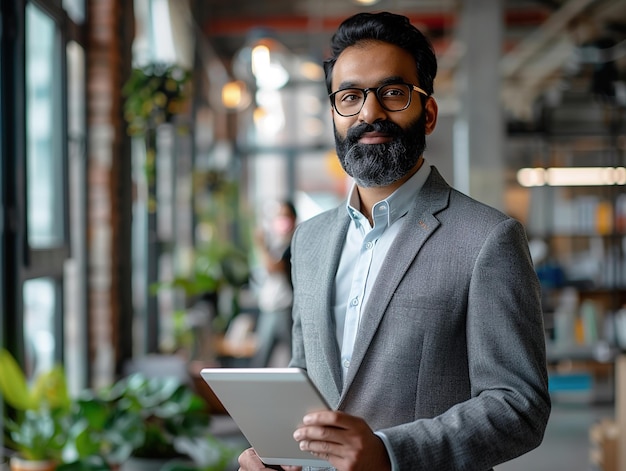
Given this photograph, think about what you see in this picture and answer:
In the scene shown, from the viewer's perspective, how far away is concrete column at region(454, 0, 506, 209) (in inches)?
293

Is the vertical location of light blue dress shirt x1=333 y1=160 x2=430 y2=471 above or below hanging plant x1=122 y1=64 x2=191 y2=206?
below

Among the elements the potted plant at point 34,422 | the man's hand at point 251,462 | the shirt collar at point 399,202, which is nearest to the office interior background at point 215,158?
the potted plant at point 34,422

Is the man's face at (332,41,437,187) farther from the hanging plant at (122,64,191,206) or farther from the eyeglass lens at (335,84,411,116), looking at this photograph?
the hanging plant at (122,64,191,206)

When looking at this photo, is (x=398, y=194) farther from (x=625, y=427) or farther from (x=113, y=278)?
(x=113, y=278)

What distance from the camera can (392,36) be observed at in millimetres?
1626

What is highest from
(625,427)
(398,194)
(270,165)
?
(270,165)

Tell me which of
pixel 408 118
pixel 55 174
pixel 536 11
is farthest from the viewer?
pixel 536 11

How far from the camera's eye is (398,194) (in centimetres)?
170

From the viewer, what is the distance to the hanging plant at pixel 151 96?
4.75 metres

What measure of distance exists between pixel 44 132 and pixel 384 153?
284cm

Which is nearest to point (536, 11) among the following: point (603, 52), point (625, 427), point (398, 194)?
point (603, 52)

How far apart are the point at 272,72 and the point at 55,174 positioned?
3.53 meters

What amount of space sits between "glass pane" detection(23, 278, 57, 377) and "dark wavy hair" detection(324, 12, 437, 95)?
7.59 feet

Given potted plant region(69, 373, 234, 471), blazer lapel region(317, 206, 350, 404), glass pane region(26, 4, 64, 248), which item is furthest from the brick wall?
blazer lapel region(317, 206, 350, 404)
